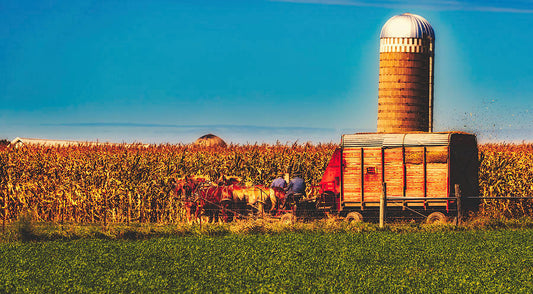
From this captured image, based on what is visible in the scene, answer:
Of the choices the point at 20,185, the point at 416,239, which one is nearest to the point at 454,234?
the point at 416,239

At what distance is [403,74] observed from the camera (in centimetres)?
3603

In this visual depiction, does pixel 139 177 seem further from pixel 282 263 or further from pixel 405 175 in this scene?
pixel 282 263

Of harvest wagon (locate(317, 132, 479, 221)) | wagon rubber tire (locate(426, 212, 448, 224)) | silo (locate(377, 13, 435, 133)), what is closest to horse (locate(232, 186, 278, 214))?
harvest wagon (locate(317, 132, 479, 221))

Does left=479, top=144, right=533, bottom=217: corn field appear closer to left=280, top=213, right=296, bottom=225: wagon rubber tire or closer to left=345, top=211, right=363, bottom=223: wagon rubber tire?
left=345, top=211, right=363, bottom=223: wagon rubber tire

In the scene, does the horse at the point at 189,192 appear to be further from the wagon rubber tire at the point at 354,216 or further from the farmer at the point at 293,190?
the wagon rubber tire at the point at 354,216

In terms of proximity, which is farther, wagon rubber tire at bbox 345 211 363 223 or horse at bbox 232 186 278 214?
wagon rubber tire at bbox 345 211 363 223

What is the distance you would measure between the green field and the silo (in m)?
15.6

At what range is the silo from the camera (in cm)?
3609

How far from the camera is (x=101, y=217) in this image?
26.0 m

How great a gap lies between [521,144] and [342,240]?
2345 cm

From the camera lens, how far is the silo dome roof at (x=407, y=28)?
3609 cm

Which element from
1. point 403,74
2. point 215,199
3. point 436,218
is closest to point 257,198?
point 215,199

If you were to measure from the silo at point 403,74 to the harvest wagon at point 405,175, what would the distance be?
40.3 ft

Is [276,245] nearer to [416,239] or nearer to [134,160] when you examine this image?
[416,239]
